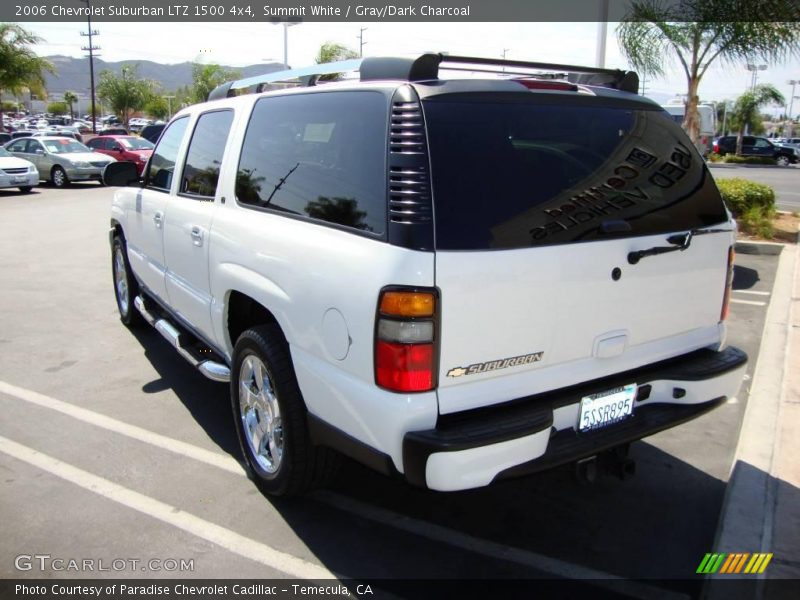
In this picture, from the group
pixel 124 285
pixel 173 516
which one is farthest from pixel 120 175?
pixel 173 516

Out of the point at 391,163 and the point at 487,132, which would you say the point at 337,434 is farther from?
the point at 487,132

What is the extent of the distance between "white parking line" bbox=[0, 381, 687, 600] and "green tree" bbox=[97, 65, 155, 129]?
2142 inches

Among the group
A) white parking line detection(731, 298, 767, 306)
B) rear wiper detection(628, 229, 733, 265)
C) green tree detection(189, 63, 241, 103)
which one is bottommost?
white parking line detection(731, 298, 767, 306)

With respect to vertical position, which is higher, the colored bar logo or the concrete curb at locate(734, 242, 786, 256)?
the concrete curb at locate(734, 242, 786, 256)

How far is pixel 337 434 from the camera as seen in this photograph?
2846mm

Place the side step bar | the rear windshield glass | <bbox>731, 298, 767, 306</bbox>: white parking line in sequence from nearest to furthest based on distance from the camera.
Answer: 1. the rear windshield glass
2. the side step bar
3. <bbox>731, 298, 767, 306</bbox>: white parking line

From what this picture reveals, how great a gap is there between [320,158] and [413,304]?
1.02 m

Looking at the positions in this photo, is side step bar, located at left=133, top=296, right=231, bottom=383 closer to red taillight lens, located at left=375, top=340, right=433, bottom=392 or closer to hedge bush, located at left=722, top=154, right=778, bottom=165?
red taillight lens, located at left=375, top=340, right=433, bottom=392

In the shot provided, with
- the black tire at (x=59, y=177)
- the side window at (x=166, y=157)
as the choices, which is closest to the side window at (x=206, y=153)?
the side window at (x=166, y=157)

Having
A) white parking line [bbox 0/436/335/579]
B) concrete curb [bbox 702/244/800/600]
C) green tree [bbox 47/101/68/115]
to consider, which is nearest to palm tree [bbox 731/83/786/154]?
concrete curb [bbox 702/244/800/600]

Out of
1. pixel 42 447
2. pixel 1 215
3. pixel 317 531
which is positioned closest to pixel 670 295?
pixel 317 531

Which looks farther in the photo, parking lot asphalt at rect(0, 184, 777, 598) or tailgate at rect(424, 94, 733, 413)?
parking lot asphalt at rect(0, 184, 777, 598)

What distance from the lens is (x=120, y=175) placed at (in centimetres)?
575

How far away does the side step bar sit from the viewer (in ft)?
13.1
